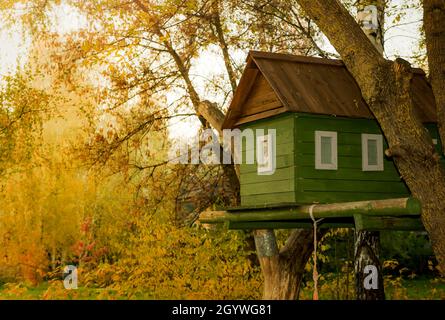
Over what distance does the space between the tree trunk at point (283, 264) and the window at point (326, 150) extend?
3.14 m

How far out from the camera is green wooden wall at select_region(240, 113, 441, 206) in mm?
7293

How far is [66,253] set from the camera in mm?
23312

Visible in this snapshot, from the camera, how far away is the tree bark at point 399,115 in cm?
688

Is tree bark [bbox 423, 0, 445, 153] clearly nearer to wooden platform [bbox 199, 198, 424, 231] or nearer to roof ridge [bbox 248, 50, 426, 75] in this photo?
wooden platform [bbox 199, 198, 424, 231]

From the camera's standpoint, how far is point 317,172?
737 cm

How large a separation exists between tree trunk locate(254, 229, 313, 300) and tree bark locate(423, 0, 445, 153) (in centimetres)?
359

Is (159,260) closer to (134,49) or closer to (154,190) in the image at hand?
(154,190)

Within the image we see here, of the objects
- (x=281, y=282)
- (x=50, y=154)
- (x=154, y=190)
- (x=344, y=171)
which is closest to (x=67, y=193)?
(x=50, y=154)

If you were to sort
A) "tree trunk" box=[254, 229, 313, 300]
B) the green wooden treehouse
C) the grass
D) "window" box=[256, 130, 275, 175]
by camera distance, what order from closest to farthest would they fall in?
the green wooden treehouse
"window" box=[256, 130, 275, 175]
"tree trunk" box=[254, 229, 313, 300]
the grass

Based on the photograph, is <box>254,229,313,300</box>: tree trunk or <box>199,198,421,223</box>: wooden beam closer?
<box>199,198,421,223</box>: wooden beam

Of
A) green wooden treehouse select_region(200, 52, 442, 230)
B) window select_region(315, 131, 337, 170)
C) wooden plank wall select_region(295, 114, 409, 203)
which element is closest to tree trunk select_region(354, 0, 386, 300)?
green wooden treehouse select_region(200, 52, 442, 230)

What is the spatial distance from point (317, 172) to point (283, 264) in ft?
11.1

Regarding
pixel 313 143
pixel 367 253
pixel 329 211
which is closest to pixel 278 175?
pixel 313 143

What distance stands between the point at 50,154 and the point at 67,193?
207 cm
